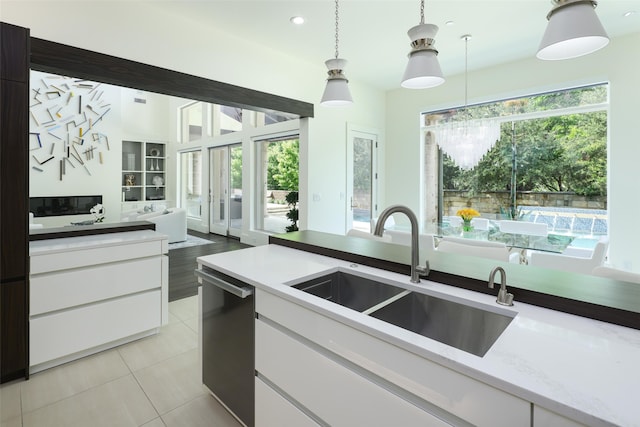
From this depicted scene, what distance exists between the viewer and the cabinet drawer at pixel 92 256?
2.20 meters

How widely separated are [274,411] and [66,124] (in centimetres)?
783

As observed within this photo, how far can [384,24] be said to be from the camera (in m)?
3.65

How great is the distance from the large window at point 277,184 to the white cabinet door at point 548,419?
5519mm

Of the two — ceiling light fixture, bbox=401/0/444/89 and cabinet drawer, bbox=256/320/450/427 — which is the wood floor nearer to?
cabinet drawer, bbox=256/320/450/427

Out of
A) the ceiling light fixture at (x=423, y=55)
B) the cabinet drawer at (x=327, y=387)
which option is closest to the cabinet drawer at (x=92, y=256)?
the cabinet drawer at (x=327, y=387)

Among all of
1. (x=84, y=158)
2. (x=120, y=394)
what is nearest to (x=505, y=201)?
(x=120, y=394)

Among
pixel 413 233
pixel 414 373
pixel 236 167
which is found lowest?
pixel 414 373

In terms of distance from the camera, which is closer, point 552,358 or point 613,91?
point 552,358

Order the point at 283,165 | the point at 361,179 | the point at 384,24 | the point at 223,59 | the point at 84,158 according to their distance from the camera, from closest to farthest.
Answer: the point at 384,24, the point at 223,59, the point at 361,179, the point at 283,165, the point at 84,158

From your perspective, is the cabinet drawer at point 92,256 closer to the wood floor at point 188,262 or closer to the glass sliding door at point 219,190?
the wood floor at point 188,262

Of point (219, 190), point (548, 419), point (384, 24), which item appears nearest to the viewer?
point (548, 419)

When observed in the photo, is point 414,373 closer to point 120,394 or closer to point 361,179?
point 120,394

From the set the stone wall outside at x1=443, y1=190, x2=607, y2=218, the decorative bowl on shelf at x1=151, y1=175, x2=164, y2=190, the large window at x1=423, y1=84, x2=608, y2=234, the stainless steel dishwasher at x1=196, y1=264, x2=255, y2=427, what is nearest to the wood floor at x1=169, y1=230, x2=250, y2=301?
the stainless steel dishwasher at x1=196, y1=264, x2=255, y2=427

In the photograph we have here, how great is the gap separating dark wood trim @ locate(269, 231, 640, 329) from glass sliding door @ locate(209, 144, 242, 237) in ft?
17.1
